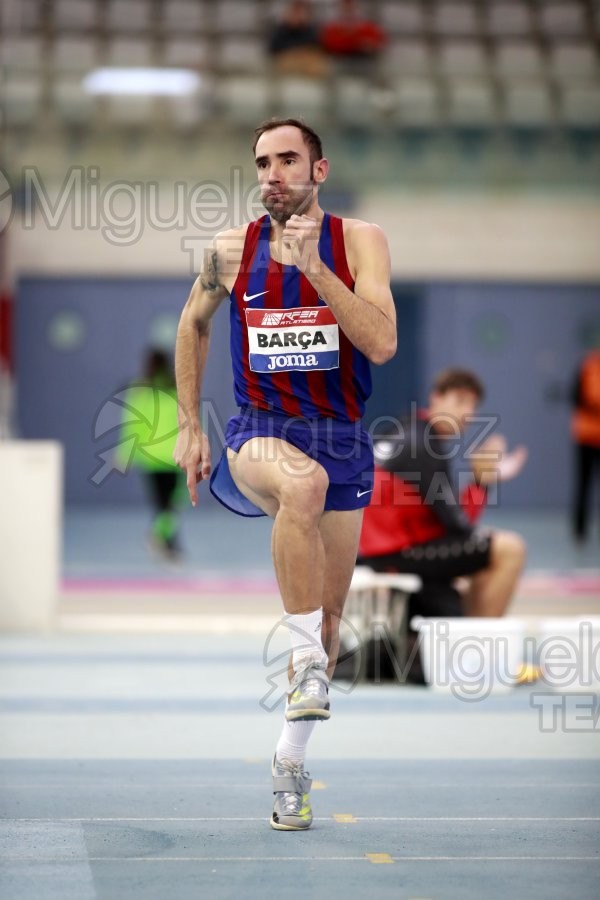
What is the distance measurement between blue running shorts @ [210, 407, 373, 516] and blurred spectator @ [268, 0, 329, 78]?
46.4ft

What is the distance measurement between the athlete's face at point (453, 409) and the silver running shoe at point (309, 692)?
113 inches

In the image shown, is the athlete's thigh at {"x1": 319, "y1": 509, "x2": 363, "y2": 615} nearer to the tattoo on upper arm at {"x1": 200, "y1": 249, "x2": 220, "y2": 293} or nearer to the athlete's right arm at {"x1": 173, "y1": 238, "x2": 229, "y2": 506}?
the athlete's right arm at {"x1": 173, "y1": 238, "x2": 229, "y2": 506}

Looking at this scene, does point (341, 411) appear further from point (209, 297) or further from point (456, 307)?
point (456, 307)

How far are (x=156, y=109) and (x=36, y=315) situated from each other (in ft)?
10.0

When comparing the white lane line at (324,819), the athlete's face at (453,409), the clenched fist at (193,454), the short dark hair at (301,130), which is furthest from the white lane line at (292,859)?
the athlete's face at (453,409)

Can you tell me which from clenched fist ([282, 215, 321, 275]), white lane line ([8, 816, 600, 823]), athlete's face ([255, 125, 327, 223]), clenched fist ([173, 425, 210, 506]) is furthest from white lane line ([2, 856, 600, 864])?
athlete's face ([255, 125, 327, 223])

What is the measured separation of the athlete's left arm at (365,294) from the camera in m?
3.37

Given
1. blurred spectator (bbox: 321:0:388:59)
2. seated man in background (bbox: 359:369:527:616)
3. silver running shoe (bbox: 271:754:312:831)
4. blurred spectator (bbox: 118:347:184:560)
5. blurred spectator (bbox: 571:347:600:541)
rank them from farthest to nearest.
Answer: blurred spectator (bbox: 321:0:388:59), blurred spectator (bbox: 571:347:600:541), blurred spectator (bbox: 118:347:184:560), seated man in background (bbox: 359:369:527:616), silver running shoe (bbox: 271:754:312:831)

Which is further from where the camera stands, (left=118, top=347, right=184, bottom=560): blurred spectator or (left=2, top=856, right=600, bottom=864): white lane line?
(left=118, top=347, right=184, bottom=560): blurred spectator

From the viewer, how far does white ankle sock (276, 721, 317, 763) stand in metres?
3.65

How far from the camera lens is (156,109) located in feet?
55.5

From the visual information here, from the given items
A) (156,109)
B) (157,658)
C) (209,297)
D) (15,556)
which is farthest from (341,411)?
(156,109)

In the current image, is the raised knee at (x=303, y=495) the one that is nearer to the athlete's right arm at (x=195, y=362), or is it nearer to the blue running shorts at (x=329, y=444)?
the blue running shorts at (x=329, y=444)

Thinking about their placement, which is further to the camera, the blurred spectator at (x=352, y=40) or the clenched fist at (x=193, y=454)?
the blurred spectator at (x=352, y=40)
